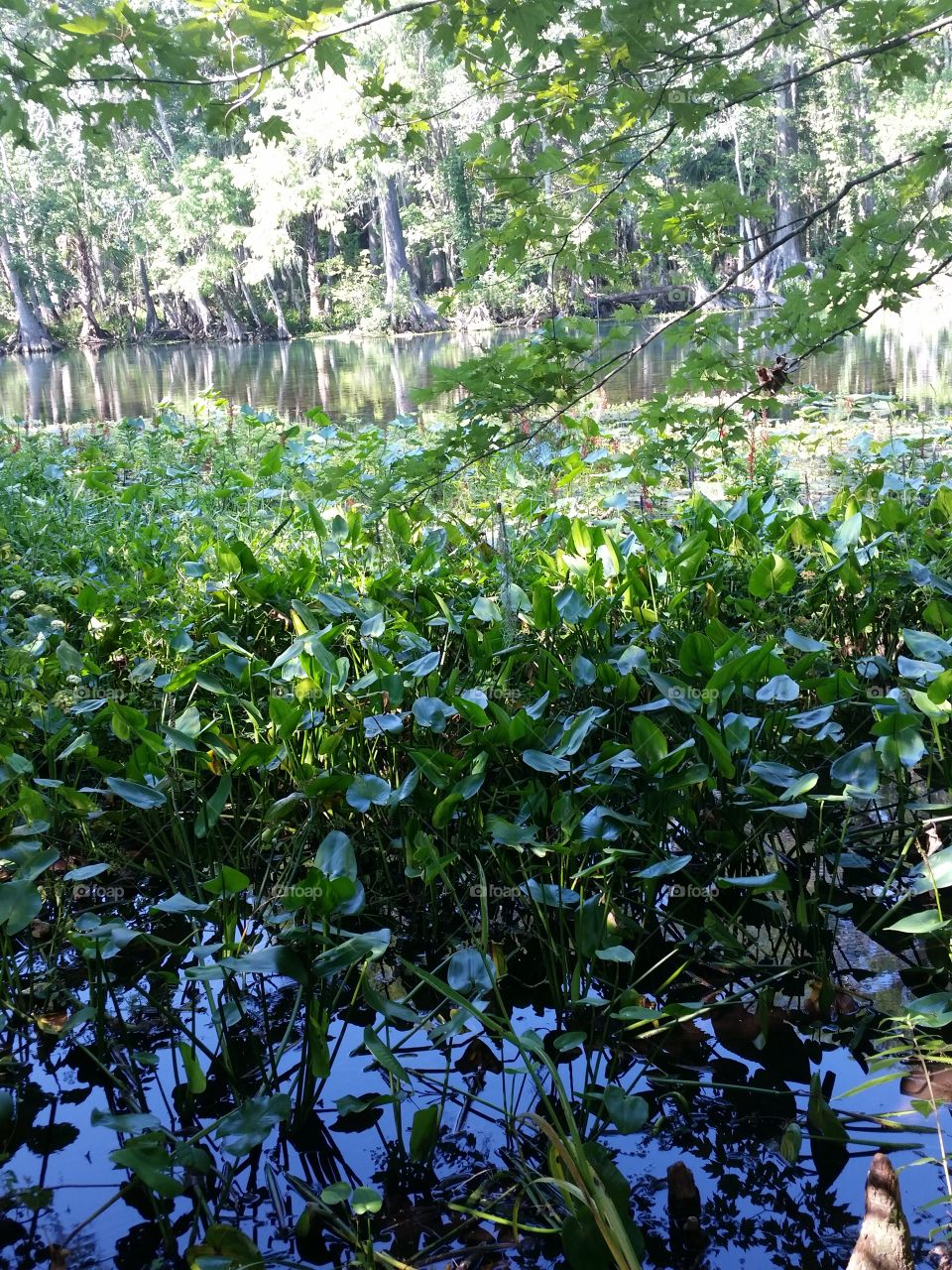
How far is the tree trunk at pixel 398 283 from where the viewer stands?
31.9 meters

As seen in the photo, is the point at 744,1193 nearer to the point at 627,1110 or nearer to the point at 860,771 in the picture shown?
the point at 627,1110

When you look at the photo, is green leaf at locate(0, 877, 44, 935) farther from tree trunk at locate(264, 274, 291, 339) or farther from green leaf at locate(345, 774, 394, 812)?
tree trunk at locate(264, 274, 291, 339)

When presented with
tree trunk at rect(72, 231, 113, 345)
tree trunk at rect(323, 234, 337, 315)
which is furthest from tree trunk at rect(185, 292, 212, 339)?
tree trunk at rect(323, 234, 337, 315)

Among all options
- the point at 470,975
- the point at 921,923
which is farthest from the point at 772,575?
the point at 470,975

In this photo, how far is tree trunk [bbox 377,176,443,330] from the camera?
31.9m

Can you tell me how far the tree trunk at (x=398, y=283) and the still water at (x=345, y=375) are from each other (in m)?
2.87

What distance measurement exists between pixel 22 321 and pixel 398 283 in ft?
47.2

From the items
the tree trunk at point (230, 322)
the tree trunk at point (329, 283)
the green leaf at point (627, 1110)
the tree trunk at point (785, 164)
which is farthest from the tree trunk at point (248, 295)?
the green leaf at point (627, 1110)

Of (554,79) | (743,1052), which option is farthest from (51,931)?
(554,79)

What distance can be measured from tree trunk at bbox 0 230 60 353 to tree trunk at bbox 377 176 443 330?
13399 mm

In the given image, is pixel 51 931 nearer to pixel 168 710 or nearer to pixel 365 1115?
pixel 168 710

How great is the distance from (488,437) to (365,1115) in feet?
5.45

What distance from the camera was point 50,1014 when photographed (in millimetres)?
2127

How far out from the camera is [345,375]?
1856cm
